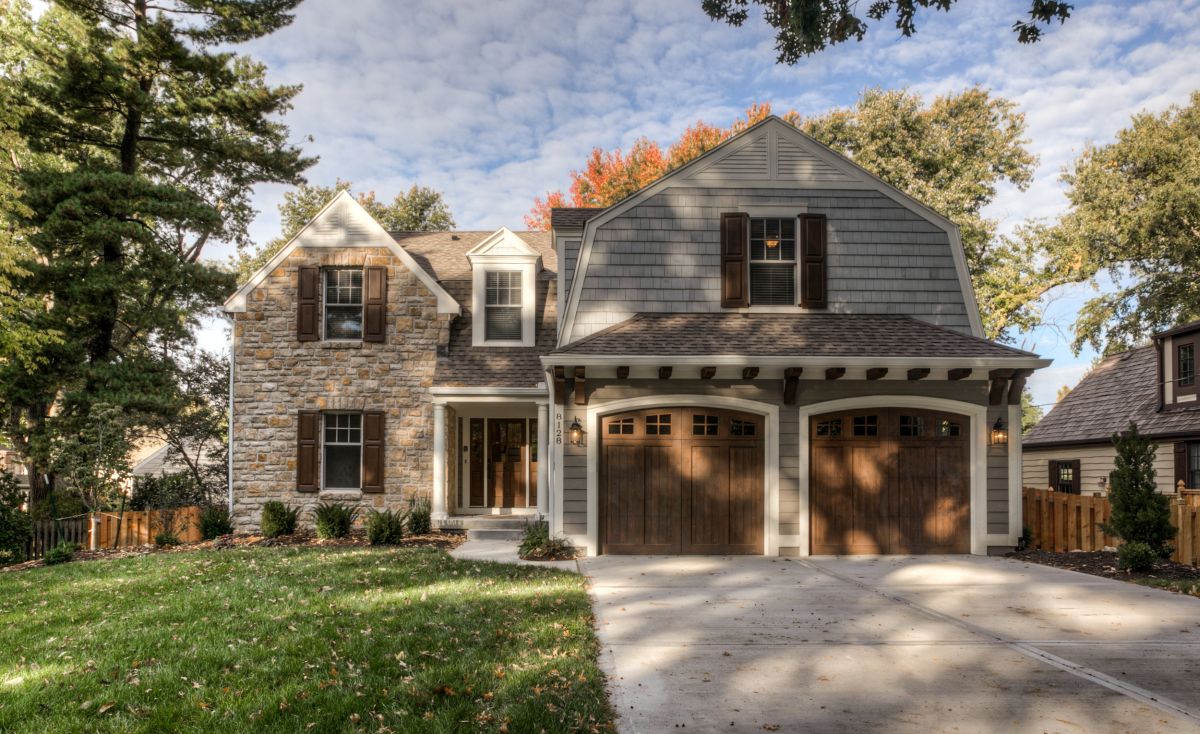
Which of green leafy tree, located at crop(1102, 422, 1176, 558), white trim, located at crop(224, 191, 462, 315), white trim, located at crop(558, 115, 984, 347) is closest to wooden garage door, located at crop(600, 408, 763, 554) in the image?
white trim, located at crop(558, 115, 984, 347)

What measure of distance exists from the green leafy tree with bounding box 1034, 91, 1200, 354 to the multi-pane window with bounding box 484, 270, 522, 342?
20.1 meters

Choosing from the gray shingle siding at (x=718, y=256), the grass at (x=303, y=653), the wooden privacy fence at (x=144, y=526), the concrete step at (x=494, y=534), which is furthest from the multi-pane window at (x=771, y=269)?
the wooden privacy fence at (x=144, y=526)

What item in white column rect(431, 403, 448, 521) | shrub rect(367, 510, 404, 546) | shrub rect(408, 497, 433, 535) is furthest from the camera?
white column rect(431, 403, 448, 521)

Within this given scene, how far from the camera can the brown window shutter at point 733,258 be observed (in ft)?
41.0

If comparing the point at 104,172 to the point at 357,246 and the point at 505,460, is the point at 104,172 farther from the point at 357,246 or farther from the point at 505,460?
the point at 505,460

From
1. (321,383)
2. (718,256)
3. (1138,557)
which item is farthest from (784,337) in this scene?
(321,383)

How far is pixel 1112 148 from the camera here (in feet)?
84.3

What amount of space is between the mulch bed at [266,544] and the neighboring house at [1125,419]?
1500 cm

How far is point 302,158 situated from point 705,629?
17.1 metres

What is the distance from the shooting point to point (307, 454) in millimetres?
15008

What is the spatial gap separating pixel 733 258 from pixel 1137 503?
6.64m

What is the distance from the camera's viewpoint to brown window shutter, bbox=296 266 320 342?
1526cm

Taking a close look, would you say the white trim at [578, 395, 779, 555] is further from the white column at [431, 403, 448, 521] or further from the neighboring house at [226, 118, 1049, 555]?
the white column at [431, 403, 448, 521]

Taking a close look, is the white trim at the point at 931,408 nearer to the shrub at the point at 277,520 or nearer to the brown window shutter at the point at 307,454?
the shrub at the point at 277,520
